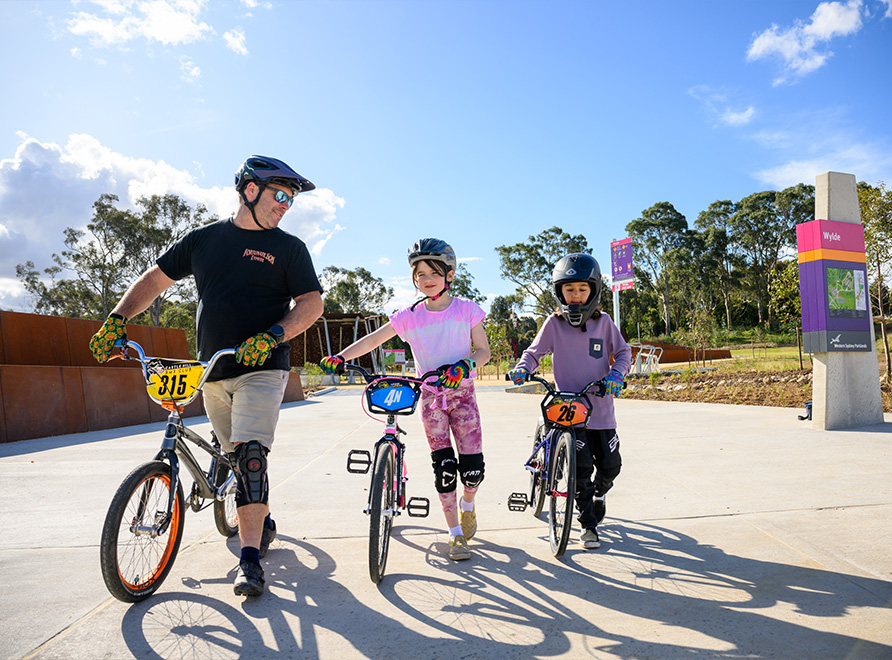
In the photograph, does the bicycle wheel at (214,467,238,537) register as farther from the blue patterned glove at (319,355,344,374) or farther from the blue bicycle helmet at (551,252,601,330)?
the blue bicycle helmet at (551,252,601,330)

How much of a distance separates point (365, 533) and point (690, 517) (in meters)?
2.20

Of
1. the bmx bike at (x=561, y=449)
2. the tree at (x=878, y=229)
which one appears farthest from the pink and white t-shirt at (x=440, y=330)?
the tree at (x=878, y=229)

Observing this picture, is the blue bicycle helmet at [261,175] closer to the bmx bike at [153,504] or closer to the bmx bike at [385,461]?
the bmx bike at [153,504]

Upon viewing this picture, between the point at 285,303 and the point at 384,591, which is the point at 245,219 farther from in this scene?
the point at 384,591

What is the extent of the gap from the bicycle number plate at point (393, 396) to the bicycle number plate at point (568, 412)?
0.85m

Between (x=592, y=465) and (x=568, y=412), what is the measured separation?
512mm

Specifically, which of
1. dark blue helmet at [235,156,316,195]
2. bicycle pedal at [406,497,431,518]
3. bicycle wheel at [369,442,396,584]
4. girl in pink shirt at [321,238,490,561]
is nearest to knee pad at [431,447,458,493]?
girl in pink shirt at [321,238,490,561]

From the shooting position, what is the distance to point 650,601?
2.71 meters

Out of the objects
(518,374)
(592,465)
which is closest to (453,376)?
(518,374)

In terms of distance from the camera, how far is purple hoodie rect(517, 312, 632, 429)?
3.74 metres

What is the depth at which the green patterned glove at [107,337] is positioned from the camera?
292 cm

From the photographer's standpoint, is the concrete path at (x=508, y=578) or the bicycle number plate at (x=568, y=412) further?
the bicycle number plate at (x=568, y=412)

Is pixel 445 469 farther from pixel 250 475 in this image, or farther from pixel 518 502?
pixel 250 475

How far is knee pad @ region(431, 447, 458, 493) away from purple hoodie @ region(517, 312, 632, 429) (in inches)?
30.1
